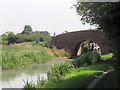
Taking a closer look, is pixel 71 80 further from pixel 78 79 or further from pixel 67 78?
pixel 67 78

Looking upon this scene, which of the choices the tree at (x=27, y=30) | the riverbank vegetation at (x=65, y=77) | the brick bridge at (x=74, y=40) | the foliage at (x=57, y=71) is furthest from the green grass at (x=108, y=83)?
the tree at (x=27, y=30)

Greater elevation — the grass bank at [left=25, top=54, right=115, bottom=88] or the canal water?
the grass bank at [left=25, top=54, right=115, bottom=88]

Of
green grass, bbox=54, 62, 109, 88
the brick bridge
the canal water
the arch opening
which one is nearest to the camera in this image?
green grass, bbox=54, 62, 109, 88

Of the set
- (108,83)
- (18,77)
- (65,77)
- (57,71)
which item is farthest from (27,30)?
(108,83)

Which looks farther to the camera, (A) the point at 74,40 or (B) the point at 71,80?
(A) the point at 74,40

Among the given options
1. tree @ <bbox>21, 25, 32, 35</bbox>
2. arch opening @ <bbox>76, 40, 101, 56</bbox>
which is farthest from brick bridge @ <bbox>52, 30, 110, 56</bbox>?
tree @ <bbox>21, 25, 32, 35</bbox>

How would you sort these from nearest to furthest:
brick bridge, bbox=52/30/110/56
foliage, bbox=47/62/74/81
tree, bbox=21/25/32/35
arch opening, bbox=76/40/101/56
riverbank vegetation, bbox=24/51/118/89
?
1. riverbank vegetation, bbox=24/51/118/89
2. foliage, bbox=47/62/74/81
3. brick bridge, bbox=52/30/110/56
4. arch opening, bbox=76/40/101/56
5. tree, bbox=21/25/32/35

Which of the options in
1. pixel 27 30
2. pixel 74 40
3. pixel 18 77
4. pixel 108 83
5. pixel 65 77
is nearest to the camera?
pixel 108 83

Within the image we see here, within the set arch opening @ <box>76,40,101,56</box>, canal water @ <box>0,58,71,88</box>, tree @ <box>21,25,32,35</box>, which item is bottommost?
canal water @ <box>0,58,71,88</box>

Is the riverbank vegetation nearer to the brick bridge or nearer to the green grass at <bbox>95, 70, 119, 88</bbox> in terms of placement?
the green grass at <bbox>95, 70, 119, 88</bbox>

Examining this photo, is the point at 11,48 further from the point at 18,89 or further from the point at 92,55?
the point at 18,89

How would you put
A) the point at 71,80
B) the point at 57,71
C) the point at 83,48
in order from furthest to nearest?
1. the point at 83,48
2. the point at 57,71
3. the point at 71,80

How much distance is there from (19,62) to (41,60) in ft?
12.7

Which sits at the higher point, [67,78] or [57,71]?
[57,71]
